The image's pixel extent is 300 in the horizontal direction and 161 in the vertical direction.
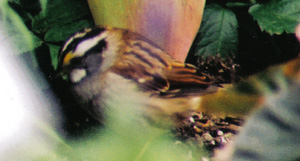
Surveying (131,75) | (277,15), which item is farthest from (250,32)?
(131,75)

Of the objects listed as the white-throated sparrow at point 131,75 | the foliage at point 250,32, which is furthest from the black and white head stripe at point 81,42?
the foliage at point 250,32

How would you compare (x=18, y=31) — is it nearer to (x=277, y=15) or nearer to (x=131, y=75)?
(x=131, y=75)

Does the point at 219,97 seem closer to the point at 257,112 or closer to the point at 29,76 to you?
the point at 257,112

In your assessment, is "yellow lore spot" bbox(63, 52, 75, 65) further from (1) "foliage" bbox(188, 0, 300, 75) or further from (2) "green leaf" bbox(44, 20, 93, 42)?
(1) "foliage" bbox(188, 0, 300, 75)

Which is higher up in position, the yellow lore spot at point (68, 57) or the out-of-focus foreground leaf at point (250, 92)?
the yellow lore spot at point (68, 57)

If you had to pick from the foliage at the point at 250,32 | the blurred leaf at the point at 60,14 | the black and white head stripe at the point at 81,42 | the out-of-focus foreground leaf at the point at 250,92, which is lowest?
the out-of-focus foreground leaf at the point at 250,92

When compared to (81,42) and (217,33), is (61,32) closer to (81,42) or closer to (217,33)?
(81,42)

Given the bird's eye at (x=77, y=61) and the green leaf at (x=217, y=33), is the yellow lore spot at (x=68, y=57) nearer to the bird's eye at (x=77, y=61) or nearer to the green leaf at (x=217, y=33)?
the bird's eye at (x=77, y=61)
